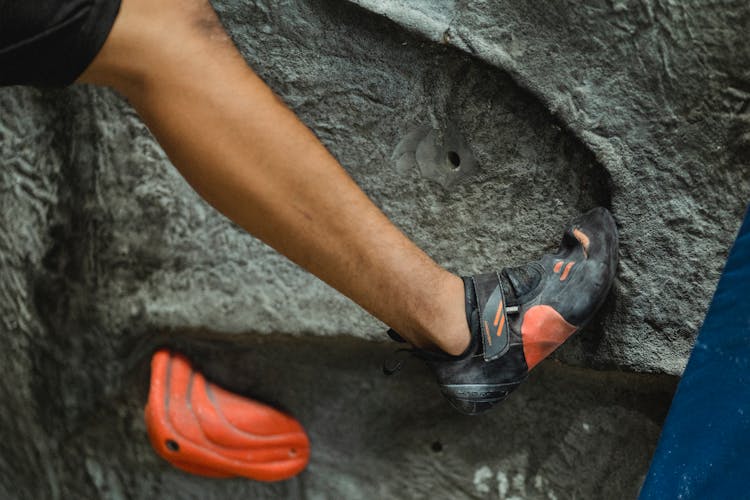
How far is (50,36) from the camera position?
0.81 metres

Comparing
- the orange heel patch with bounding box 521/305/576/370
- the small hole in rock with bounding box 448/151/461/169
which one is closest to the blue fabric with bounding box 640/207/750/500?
the orange heel patch with bounding box 521/305/576/370

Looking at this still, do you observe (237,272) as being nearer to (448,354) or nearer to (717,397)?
(448,354)

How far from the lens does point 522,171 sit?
3.70ft

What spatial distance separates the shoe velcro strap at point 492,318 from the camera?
40.0 inches

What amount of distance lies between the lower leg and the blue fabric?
25 cm

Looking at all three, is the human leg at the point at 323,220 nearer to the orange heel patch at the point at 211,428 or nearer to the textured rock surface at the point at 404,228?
the textured rock surface at the point at 404,228

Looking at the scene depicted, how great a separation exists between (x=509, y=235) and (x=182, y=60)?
0.50 m

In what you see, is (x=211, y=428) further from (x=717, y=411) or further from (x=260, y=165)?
(x=717, y=411)

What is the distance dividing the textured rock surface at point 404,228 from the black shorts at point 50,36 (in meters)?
0.33

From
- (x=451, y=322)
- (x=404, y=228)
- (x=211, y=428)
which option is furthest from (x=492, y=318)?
(x=211, y=428)

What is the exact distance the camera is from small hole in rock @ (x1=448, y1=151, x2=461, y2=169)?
3.80 feet

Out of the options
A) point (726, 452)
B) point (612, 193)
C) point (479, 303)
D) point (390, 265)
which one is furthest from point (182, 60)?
point (726, 452)

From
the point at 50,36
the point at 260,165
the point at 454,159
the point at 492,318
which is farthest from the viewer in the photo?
the point at 454,159

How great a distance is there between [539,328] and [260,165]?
15.2 inches
